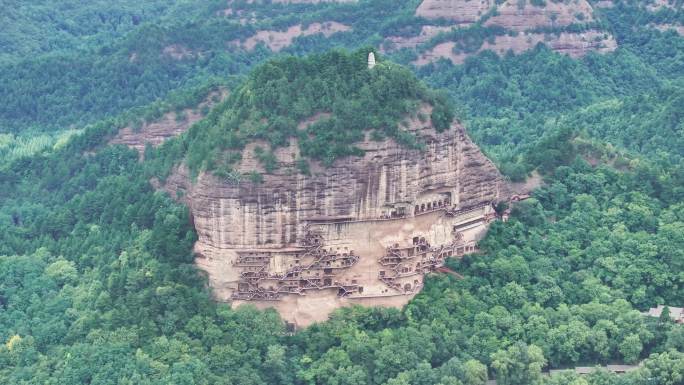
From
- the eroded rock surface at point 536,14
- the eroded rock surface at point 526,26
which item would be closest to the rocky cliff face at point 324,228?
the eroded rock surface at point 536,14

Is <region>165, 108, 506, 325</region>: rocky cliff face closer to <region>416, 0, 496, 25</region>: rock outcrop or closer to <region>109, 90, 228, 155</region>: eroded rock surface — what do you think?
<region>109, 90, 228, 155</region>: eroded rock surface

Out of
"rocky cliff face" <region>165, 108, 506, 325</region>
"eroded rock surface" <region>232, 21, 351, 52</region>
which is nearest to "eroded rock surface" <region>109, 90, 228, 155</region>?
"rocky cliff face" <region>165, 108, 506, 325</region>

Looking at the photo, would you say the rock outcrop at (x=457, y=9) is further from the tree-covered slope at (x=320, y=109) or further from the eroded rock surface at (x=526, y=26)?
the tree-covered slope at (x=320, y=109)

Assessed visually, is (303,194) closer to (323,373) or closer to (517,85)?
(323,373)

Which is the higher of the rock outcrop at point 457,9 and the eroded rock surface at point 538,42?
the rock outcrop at point 457,9

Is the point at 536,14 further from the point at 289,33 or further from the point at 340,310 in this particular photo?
the point at 340,310

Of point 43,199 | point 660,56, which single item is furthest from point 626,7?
point 43,199

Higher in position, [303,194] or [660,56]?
[303,194]

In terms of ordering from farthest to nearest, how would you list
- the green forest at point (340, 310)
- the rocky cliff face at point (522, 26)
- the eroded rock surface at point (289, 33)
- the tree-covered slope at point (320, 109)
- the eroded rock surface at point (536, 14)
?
the eroded rock surface at point (289, 33) → the rocky cliff face at point (522, 26) → the eroded rock surface at point (536, 14) → the tree-covered slope at point (320, 109) → the green forest at point (340, 310)

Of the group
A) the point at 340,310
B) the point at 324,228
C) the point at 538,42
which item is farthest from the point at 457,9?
the point at 340,310
